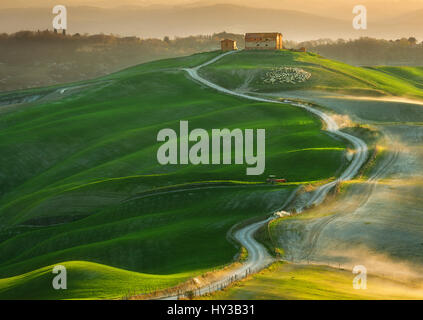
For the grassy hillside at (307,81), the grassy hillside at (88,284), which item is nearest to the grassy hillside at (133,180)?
the grassy hillside at (88,284)

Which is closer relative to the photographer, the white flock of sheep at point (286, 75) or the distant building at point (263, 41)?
the white flock of sheep at point (286, 75)

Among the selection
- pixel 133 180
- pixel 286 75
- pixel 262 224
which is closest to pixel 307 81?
pixel 286 75

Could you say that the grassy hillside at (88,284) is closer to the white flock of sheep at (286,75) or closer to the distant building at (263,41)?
the white flock of sheep at (286,75)

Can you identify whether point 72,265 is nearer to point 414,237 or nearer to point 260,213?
point 260,213

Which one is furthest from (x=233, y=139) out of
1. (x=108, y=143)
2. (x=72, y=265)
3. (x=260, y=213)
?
(x=72, y=265)
